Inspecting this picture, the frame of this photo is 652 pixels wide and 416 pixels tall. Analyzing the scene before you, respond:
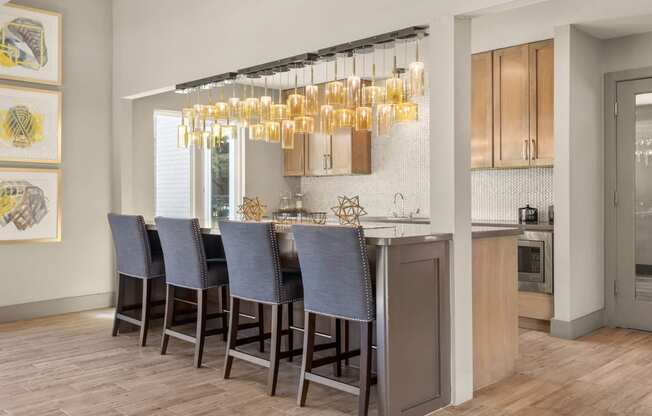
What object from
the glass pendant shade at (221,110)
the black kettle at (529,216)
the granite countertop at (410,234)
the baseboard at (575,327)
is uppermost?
the glass pendant shade at (221,110)

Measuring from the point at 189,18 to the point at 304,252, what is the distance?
2.69 metres

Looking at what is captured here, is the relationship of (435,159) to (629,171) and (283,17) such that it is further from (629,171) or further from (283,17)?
(629,171)

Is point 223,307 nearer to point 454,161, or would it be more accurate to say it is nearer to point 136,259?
point 136,259

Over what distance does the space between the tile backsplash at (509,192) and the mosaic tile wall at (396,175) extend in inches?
24.0

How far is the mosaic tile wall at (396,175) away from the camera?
6559mm

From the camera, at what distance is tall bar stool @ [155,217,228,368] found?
156 inches

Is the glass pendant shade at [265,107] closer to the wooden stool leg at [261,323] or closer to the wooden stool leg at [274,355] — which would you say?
the wooden stool leg at [261,323]

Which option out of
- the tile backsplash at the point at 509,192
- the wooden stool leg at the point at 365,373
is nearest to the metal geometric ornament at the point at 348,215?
the wooden stool leg at the point at 365,373

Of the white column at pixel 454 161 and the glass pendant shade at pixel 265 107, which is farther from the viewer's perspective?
the glass pendant shade at pixel 265 107

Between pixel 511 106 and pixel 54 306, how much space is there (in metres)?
4.69

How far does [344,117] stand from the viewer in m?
4.52

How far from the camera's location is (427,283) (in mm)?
3170

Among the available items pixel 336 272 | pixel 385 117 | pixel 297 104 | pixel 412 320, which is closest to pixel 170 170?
pixel 297 104

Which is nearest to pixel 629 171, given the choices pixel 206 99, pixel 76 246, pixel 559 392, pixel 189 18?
pixel 559 392
